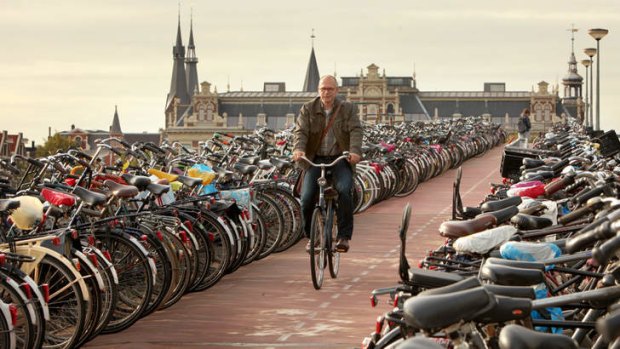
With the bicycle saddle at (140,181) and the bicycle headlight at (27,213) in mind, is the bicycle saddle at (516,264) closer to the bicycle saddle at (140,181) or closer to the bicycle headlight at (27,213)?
the bicycle headlight at (27,213)

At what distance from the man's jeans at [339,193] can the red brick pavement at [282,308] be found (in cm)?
42

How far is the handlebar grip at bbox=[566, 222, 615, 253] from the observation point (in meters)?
3.61

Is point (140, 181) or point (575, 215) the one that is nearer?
point (575, 215)

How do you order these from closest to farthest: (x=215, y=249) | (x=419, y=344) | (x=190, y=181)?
(x=419, y=344) → (x=215, y=249) → (x=190, y=181)

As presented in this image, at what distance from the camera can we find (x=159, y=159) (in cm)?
1166

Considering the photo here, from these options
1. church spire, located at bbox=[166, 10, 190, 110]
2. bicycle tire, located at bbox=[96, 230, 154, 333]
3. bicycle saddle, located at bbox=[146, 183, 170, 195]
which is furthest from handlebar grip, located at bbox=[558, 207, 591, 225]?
church spire, located at bbox=[166, 10, 190, 110]

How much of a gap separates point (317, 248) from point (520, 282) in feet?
18.7

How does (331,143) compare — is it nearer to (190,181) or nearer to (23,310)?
(190,181)

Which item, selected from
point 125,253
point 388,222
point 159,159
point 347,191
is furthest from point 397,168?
point 125,253

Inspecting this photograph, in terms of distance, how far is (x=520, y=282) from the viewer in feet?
12.5

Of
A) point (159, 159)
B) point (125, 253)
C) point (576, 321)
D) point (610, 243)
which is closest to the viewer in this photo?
point (610, 243)

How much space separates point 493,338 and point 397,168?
14.6 m

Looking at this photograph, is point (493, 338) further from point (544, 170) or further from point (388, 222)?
point (388, 222)

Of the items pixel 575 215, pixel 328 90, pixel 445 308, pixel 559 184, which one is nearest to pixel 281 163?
pixel 328 90
